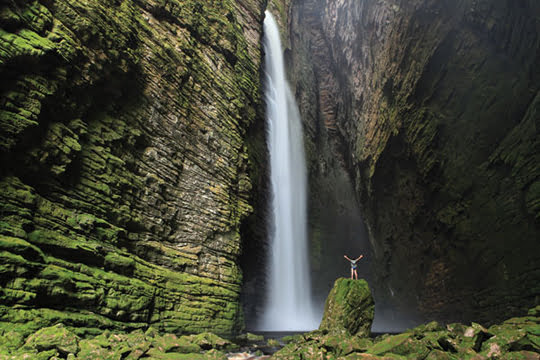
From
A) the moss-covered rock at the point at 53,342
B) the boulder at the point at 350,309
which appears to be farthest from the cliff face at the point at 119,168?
the boulder at the point at 350,309

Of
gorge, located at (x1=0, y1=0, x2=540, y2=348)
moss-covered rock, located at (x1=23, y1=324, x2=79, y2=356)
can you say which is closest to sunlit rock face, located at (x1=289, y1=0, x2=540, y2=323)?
gorge, located at (x1=0, y1=0, x2=540, y2=348)

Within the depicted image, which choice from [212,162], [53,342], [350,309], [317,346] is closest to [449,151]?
[350,309]

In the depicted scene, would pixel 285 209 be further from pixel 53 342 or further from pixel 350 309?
pixel 53 342

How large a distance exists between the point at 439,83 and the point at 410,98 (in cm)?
175

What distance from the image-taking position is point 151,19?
1283 centimetres

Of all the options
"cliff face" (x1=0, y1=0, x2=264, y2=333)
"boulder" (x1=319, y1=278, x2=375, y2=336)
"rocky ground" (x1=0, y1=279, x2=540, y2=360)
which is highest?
"cliff face" (x1=0, y1=0, x2=264, y2=333)

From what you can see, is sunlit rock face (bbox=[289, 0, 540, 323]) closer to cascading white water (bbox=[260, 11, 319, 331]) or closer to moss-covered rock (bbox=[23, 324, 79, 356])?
cascading white water (bbox=[260, 11, 319, 331])

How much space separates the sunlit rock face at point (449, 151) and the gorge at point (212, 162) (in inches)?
3.4

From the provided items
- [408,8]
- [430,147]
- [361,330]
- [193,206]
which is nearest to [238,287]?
[193,206]

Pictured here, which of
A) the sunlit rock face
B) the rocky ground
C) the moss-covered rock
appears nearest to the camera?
the rocky ground

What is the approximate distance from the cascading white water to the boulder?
10.2 metres

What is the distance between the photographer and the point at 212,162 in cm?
1359

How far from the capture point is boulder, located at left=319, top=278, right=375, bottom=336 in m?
9.53

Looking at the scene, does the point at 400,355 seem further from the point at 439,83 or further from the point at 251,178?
the point at 439,83
